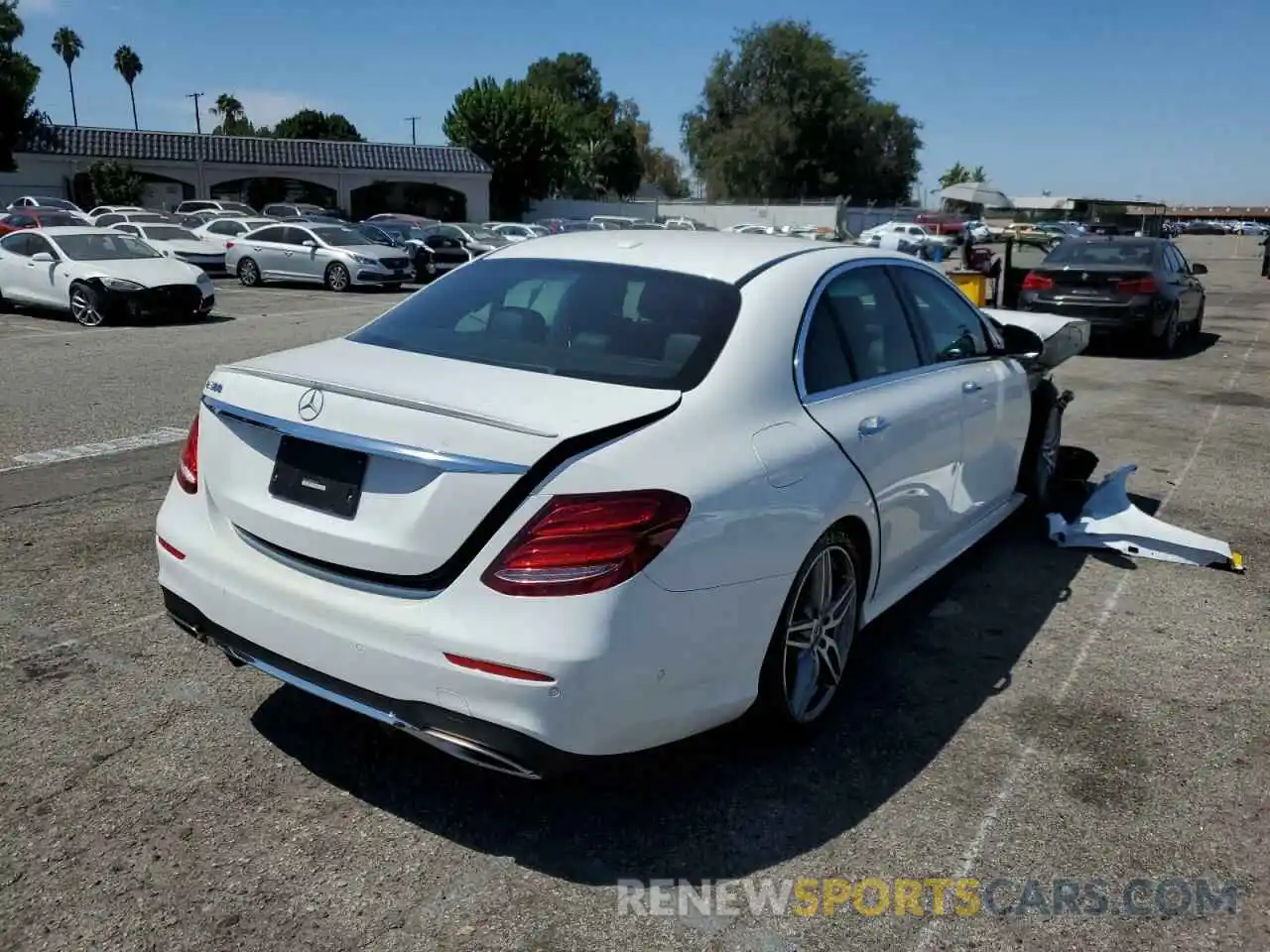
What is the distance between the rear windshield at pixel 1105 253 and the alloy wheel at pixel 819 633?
12118 millimetres

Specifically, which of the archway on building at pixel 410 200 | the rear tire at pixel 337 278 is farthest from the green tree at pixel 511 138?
the rear tire at pixel 337 278

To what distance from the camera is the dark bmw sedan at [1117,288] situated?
1374 cm

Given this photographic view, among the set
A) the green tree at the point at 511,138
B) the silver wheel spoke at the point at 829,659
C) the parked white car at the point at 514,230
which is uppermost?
the green tree at the point at 511,138

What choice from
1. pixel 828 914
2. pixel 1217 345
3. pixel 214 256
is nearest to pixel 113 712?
pixel 828 914

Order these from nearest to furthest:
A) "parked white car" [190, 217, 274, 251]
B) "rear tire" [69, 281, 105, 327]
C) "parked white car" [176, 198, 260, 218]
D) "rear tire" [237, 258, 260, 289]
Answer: "rear tire" [69, 281, 105, 327]
"rear tire" [237, 258, 260, 289]
"parked white car" [190, 217, 274, 251]
"parked white car" [176, 198, 260, 218]

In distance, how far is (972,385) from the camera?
469 centimetres

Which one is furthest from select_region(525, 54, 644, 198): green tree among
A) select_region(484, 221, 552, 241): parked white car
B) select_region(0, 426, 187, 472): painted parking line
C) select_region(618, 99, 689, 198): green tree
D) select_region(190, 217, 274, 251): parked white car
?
select_region(0, 426, 187, 472): painted parking line

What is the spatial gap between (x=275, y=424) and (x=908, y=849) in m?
2.13

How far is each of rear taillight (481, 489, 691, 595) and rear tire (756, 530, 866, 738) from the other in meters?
0.71

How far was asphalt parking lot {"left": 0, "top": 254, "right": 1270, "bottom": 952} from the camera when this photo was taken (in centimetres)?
269

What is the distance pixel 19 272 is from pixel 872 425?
655 inches

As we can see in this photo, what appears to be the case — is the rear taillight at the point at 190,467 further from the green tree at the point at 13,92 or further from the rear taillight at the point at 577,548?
the green tree at the point at 13,92

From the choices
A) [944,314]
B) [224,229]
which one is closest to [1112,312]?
[944,314]

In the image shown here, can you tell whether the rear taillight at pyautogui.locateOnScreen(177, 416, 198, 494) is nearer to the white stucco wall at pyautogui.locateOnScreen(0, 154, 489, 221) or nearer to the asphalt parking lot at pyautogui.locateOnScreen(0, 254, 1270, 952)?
the asphalt parking lot at pyautogui.locateOnScreen(0, 254, 1270, 952)
